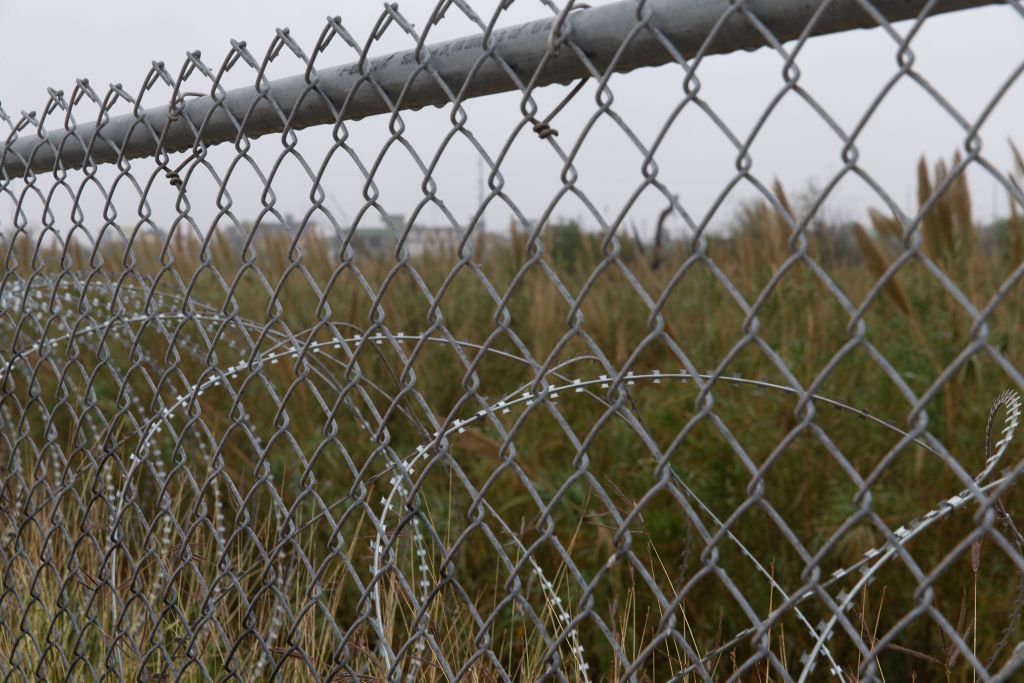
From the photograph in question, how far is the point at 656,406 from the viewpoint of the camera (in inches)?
144

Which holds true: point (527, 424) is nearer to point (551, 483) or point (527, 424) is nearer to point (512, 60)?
point (551, 483)

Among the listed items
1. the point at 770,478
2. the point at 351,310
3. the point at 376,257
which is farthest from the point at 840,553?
the point at 376,257

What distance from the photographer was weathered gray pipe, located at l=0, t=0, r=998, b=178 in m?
1.11

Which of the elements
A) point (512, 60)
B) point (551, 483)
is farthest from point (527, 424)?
point (512, 60)

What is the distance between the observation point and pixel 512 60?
1.39 m

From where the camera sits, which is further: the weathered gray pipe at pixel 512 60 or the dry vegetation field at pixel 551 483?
the dry vegetation field at pixel 551 483

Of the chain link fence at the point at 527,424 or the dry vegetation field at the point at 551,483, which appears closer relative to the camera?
the chain link fence at the point at 527,424

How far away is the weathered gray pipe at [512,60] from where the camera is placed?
3.63 feet

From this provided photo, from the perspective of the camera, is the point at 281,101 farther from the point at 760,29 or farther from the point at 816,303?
the point at 816,303

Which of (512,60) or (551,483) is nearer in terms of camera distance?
(512,60)

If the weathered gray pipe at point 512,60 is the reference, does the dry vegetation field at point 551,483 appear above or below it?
below

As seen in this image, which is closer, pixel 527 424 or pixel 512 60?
pixel 512 60

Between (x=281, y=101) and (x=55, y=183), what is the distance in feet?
2.95

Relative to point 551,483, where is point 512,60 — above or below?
above
